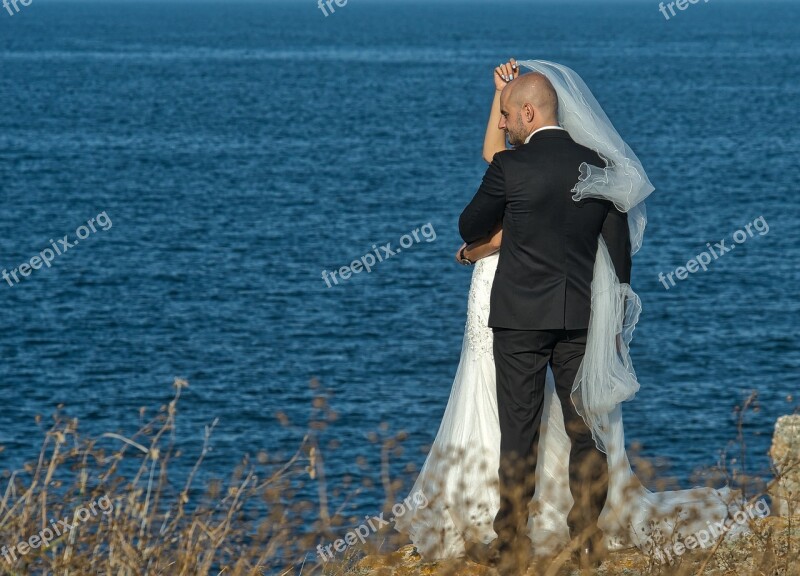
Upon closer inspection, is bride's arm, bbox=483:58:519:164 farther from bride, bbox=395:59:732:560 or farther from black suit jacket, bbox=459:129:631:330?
black suit jacket, bbox=459:129:631:330

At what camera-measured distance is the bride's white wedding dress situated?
235 inches

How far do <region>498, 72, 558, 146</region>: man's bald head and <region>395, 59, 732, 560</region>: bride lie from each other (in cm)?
16

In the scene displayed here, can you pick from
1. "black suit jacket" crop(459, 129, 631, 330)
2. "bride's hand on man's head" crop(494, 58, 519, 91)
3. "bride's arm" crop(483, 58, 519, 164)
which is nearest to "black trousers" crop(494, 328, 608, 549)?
"black suit jacket" crop(459, 129, 631, 330)

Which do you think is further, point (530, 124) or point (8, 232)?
point (8, 232)

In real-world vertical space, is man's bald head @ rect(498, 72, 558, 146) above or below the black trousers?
above

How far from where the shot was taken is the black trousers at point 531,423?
18.0 feet

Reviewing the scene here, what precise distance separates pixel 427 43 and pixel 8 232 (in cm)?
11422

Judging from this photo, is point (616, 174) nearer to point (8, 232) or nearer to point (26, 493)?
point (26, 493)

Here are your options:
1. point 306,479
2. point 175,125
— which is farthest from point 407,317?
point 175,125

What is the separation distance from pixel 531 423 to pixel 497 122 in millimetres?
1405

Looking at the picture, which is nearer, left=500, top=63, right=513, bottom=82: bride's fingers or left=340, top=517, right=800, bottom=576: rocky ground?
left=340, top=517, right=800, bottom=576: rocky ground

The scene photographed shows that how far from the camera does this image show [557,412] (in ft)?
20.2

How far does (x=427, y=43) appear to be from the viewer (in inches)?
6255

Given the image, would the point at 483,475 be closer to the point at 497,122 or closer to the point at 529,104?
the point at 497,122
